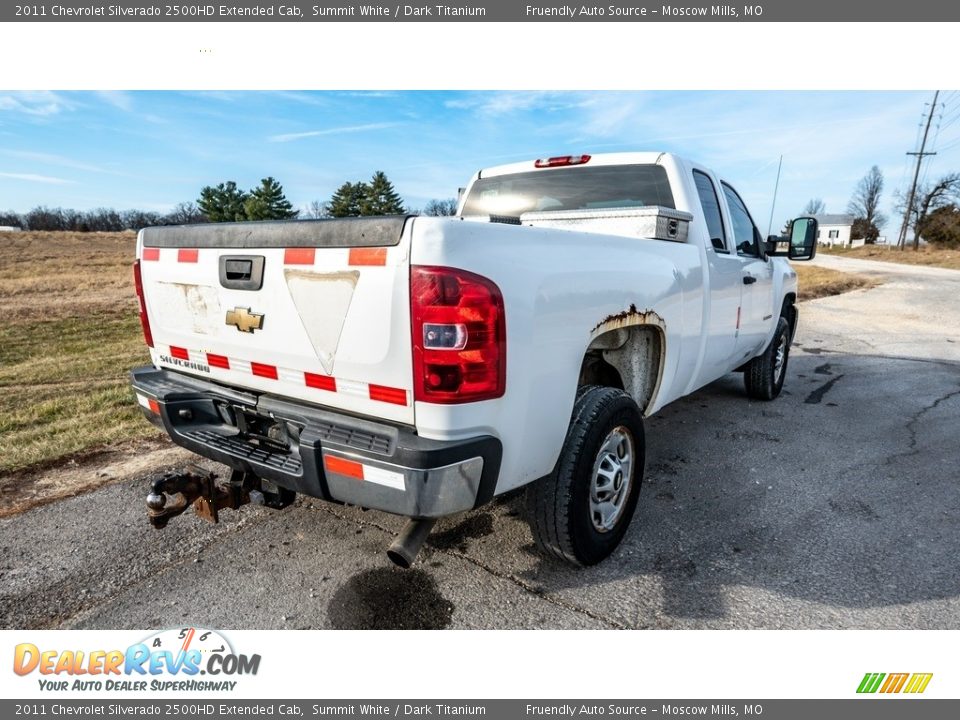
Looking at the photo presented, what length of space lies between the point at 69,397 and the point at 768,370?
651 cm

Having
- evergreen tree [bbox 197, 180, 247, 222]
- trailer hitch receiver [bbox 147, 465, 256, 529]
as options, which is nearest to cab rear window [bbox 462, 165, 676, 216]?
trailer hitch receiver [bbox 147, 465, 256, 529]

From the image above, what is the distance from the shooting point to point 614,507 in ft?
9.16

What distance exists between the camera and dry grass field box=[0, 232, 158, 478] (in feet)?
13.7

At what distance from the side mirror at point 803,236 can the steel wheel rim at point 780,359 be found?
0.98 m

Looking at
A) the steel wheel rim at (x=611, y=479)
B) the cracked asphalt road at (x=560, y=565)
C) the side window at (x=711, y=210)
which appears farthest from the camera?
the side window at (x=711, y=210)

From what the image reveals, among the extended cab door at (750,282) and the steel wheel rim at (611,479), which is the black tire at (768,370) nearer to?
the extended cab door at (750,282)

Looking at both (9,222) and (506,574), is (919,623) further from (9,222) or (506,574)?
(9,222)

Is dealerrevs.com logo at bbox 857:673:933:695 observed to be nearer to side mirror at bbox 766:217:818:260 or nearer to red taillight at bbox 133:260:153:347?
side mirror at bbox 766:217:818:260

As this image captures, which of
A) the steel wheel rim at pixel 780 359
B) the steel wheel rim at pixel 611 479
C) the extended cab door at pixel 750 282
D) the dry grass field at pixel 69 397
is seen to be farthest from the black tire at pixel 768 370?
the dry grass field at pixel 69 397

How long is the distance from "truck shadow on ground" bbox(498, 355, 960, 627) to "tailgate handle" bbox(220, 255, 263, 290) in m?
1.79

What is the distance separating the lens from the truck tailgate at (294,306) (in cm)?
195

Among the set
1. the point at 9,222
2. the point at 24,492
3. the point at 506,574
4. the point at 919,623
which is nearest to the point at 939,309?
the point at 919,623

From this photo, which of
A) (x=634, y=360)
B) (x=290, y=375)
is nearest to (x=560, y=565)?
(x=634, y=360)

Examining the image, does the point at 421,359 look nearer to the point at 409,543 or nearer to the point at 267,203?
the point at 409,543
